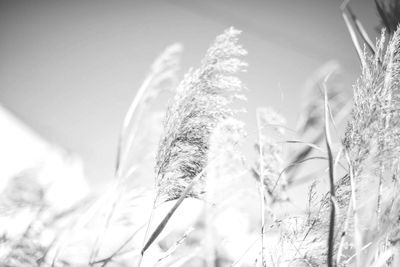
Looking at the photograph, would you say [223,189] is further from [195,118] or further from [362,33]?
[362,33]

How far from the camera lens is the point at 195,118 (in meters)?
0.90

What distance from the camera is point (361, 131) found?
609 millimetres

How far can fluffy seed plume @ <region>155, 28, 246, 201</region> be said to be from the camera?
85 centimetres

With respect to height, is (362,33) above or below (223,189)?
above

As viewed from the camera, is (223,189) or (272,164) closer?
(223,189)

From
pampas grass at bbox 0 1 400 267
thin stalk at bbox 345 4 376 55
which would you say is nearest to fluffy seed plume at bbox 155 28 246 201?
pampas grass at bbox 0 1 400 267

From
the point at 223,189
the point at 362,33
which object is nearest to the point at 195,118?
the point at 223,189

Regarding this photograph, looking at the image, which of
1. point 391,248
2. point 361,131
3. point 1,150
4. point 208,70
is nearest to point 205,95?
point 208,70

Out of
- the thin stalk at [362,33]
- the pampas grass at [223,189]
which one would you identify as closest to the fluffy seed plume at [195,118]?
the pampas grass at [223,189]

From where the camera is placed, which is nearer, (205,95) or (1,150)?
(205,95)

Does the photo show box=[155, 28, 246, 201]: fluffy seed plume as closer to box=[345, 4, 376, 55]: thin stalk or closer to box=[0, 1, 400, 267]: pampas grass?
box=[0, 1, 400, 267]: pampas grass

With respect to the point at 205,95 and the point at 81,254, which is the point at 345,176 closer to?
the point at 205,95

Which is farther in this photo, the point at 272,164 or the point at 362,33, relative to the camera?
A: the point at 272,164

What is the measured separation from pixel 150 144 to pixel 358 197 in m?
0.75
